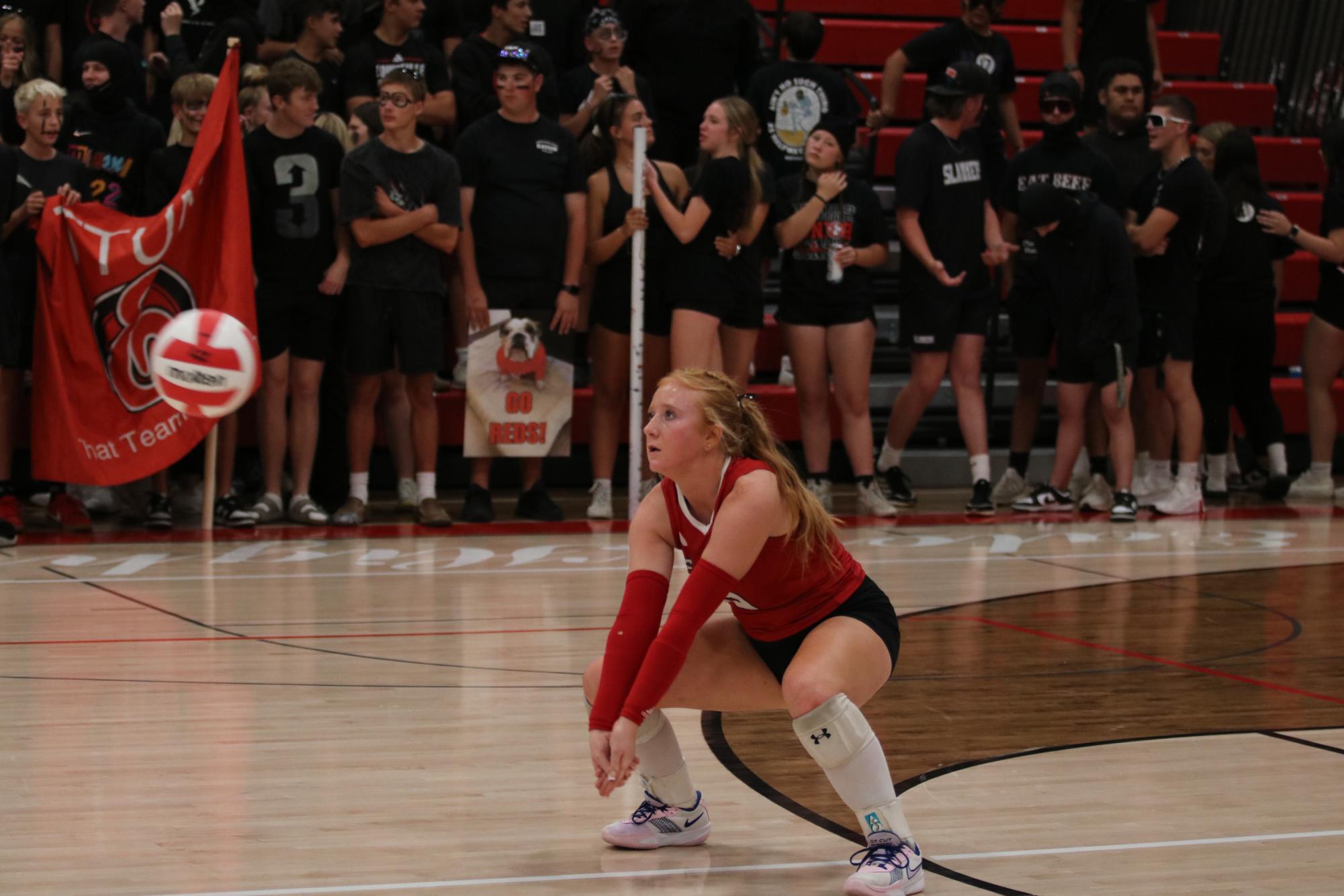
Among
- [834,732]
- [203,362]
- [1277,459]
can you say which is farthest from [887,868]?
[1277,459]

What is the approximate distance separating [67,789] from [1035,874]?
2.23 m

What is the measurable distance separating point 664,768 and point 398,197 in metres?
5.25

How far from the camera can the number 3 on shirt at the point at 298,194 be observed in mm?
8328

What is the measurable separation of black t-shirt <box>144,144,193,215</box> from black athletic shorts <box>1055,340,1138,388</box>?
15.5 feet

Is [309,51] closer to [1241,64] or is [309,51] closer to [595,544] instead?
[595,544]

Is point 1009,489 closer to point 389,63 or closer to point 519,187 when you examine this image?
point 519,187

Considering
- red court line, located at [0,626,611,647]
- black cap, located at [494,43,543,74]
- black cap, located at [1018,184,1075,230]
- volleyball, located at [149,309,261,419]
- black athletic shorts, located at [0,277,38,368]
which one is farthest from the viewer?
black cap, located at [1018,184,1075,230]

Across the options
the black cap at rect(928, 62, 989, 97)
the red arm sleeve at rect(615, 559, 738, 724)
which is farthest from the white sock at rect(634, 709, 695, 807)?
the black cap at rect(928, 62, 989, 97)

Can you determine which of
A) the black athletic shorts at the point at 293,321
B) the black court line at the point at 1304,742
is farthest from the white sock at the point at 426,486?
the black court line at the point at 1304,742

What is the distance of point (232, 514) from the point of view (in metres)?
8.41

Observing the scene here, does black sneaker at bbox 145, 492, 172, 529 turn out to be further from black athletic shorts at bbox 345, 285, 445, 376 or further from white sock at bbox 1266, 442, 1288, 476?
white sock at bbox 1266, 442, 1288, 476

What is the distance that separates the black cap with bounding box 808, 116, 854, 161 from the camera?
8.90 m

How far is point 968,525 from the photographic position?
896cm

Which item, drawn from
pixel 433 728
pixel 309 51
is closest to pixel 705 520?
pixel 433 728
